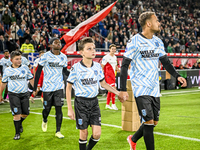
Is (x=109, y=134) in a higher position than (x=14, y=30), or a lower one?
lower

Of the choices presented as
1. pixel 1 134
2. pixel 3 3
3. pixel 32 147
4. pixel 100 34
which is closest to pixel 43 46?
pixel 3 3

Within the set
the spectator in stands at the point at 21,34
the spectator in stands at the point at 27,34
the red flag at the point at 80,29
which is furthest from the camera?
the spectator in stands at the point at 21,34

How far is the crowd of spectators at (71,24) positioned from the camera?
1677 cm

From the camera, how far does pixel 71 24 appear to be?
21172 millimetres

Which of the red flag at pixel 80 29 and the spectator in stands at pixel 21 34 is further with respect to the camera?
the spectator in stands at pixel 21 34

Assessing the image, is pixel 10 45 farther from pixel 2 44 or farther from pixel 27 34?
pixel 27 34

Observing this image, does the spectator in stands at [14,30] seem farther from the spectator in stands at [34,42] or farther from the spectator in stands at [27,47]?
the spectator in stands at [27,47]

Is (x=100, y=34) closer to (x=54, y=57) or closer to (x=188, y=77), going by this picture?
(x=188, y=77)

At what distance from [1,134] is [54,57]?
2384 millimetres

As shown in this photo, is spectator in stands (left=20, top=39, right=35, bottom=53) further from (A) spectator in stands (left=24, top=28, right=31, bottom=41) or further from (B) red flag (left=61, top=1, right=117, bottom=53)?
(B) red flag (left=61, top=1, right=117, bottom=53)

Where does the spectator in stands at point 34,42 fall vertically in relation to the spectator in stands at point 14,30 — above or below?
below

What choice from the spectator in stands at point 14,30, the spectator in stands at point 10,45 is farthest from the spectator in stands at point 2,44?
the spectator in stands at point 14,30

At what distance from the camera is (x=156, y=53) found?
14.1 ft

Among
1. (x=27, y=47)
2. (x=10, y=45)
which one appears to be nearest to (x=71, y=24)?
(x=27, y=47)
